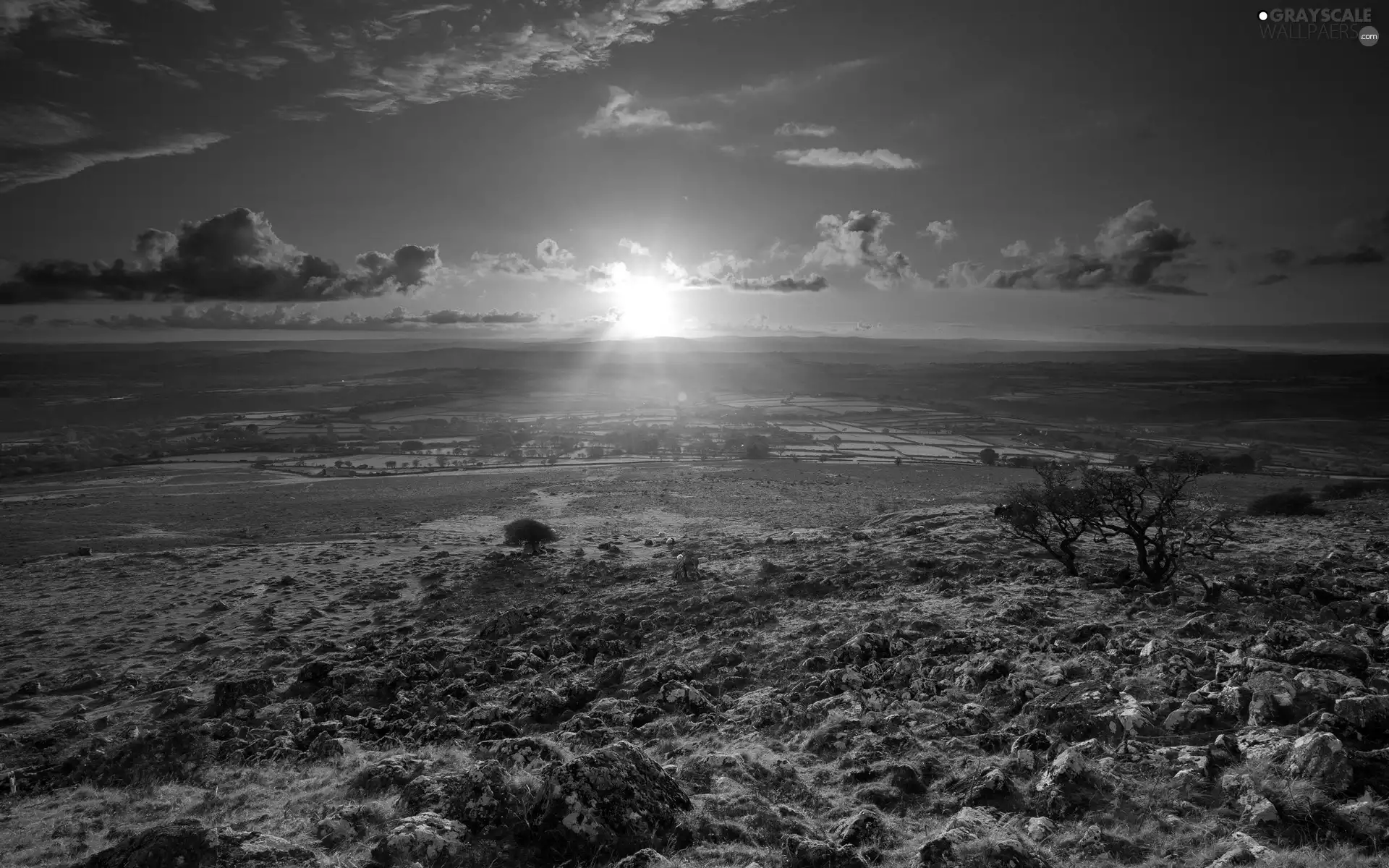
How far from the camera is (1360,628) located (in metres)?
13.3

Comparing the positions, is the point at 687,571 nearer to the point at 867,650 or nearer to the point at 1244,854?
the point at 867,650

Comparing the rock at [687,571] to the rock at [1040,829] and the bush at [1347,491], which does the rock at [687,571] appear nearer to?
the rock at [1040,829]

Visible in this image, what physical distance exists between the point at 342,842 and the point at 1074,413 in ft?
591

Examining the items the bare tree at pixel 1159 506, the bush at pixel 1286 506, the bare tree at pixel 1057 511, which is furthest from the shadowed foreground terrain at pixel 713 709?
the bush at pixel 1286 506

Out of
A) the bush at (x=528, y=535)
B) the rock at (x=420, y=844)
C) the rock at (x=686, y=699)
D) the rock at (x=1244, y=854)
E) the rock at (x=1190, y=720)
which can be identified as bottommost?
the bush at (x=528, y=535)

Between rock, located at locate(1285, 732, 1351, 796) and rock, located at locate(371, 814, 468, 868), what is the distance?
10932mm

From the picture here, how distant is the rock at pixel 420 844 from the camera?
816cm

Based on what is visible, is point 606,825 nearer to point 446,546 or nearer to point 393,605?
point 393,605

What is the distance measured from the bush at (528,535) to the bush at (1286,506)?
41.3m

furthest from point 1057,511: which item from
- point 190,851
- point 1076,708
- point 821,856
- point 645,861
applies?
point 190,851

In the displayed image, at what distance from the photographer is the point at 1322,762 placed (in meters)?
A: 7.80

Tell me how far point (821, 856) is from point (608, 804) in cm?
292

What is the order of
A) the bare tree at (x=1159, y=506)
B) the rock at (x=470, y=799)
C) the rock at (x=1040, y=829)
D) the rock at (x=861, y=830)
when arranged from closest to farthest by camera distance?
the rock at (x=1040, y=829)
the rock at (x=861, y=830)
the rock at (x=470, y=799)
the bare tree at (x=1159, y=506)

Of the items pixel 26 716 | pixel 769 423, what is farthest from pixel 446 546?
pixel 769 423
